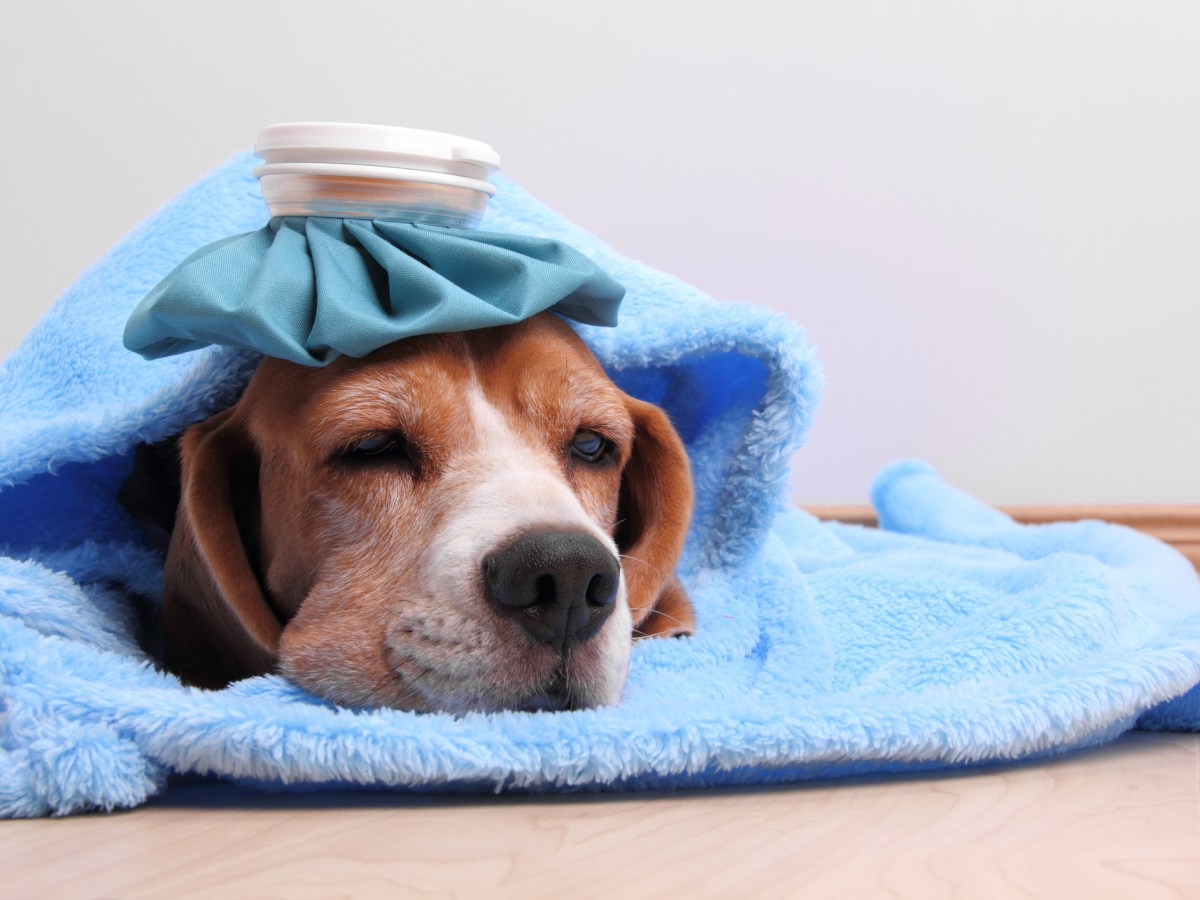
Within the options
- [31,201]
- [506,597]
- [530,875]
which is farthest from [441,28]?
[530,875]

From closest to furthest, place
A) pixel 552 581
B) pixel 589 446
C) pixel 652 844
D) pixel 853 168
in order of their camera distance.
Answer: pixel 652 844 → pixel 552 581 → pixel 589 446 → pixel 853 168

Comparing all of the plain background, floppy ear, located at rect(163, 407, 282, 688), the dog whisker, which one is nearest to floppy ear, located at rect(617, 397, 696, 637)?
the dog whisker

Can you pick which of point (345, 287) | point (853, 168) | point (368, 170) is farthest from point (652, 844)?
point (853, 168)

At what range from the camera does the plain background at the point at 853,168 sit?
3178mm

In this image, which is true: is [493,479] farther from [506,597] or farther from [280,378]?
[280,378]

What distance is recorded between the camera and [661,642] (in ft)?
5.62

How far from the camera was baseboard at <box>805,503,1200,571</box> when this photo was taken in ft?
Answer: 11.2

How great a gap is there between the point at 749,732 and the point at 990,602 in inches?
34.0

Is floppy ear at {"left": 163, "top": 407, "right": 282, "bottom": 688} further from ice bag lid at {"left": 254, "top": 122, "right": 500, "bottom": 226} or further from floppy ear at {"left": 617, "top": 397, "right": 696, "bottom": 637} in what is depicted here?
floppy ear at {"left": 617, "top": 397, "right": 696, "bottom": 637}

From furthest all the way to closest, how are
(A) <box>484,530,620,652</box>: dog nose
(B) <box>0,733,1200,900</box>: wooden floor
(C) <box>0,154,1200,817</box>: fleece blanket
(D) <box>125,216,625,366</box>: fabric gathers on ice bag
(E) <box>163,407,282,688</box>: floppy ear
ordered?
1. (E) <box>163,407,282,688</box>: floppy ear
2. (D) <box>125,216,625,366</box>: fabric gathers on ice bag
3. (A) <box>484,530,620,652</box>: dog nose
4. (C) <box>0,154,1200,817</box>: fleece blanket
5. (B) <box>0,733,1200,900</box>: wooden floor

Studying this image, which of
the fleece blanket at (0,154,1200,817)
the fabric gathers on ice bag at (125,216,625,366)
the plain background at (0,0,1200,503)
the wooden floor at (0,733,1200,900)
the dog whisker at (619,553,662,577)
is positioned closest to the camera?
the wooden floor at (0,733,1200,900)

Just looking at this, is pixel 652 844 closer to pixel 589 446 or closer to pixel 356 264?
pixel 589 446

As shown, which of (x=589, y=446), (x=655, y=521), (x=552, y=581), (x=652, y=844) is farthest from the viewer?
(x=655, y=521)

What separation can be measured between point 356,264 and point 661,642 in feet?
2.20
